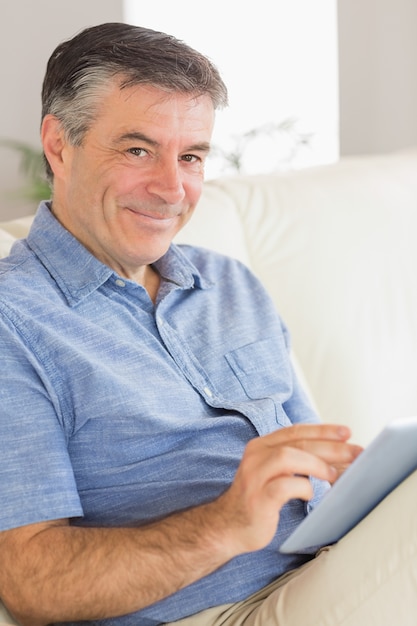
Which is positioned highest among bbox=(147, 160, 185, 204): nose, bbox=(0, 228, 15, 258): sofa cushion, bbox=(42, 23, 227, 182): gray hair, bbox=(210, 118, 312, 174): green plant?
bbox=(42, 23, 227, 182): gray hair

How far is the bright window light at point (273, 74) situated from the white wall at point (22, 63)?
55cm

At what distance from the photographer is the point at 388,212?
2.05 meters

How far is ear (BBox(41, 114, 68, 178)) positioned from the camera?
1.39 m

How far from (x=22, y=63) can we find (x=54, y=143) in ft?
6.75

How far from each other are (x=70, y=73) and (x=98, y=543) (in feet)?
2.11

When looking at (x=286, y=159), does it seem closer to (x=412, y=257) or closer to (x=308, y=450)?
(x=412, y=257)

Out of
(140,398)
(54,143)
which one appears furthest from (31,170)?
(140,398)

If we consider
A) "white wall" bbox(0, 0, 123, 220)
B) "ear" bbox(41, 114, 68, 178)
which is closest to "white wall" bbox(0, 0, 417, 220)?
"white wall" bbox(0, 0, 123, 220)

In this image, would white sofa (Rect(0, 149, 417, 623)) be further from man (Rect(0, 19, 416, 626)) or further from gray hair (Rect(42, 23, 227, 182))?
gray hair (Rect(42, 23, 227, 182))

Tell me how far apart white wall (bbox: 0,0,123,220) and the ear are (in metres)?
1.88

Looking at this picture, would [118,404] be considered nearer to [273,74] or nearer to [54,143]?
[54,143]

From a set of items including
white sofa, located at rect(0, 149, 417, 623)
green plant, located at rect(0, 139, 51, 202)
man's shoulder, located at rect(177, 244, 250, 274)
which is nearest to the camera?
man's shoulder, located at rect(177, 244, 250, 274)

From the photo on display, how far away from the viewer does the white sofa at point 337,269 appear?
188cm

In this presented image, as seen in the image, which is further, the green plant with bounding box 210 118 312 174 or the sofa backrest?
the green plant with bounding box 210 118 312 174
